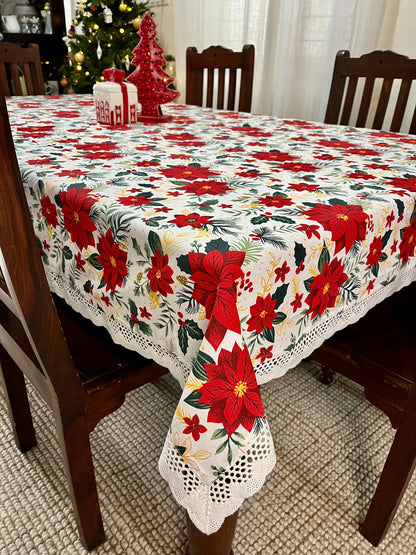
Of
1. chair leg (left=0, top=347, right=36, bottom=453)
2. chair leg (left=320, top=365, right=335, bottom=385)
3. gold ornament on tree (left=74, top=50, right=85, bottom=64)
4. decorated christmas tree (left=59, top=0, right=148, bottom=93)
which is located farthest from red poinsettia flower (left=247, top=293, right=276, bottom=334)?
gold ornament on tree (left=74, top=50, right=85, bottom=64)

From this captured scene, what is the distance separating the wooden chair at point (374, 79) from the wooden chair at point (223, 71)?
0.38 meters

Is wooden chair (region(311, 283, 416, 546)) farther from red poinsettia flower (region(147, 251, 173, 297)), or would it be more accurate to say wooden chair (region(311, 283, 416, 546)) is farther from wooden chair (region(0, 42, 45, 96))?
A: wooden chair (region(0, 42, 45, 96))

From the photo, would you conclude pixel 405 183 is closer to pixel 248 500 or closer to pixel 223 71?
pixel 248 500

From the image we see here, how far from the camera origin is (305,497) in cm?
101

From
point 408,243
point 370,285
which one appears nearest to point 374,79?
point 408,243

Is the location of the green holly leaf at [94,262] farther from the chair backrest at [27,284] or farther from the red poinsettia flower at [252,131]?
the red poinsettia flower at [252,131]

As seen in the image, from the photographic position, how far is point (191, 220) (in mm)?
571

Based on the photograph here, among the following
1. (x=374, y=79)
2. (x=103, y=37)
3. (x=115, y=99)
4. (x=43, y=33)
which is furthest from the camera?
(x=43, y=33)

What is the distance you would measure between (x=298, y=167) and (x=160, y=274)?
0.47 metres

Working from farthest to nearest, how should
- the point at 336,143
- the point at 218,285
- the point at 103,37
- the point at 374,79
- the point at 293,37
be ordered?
the point at 103,37
the point at 293,37
the point at 374,79
the point at 336,143
the point at 218,285

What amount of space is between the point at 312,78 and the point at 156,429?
203 cm

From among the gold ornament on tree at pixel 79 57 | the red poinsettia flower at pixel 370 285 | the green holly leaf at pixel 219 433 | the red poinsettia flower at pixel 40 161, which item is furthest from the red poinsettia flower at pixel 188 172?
the gold ornament on tree at pixel 79 57

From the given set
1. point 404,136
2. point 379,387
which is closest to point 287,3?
point 404,136

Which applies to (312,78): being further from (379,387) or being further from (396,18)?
(379,387)
